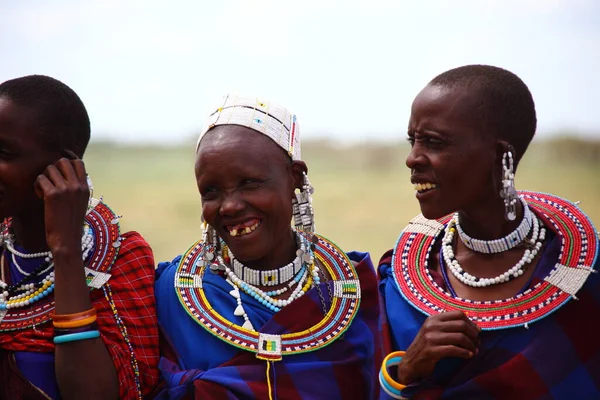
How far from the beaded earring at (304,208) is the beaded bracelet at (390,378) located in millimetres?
720

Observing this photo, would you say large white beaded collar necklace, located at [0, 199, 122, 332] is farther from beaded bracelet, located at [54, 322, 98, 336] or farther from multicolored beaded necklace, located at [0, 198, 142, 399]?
beaded bracelet, located at [54, 322, 98, 336]

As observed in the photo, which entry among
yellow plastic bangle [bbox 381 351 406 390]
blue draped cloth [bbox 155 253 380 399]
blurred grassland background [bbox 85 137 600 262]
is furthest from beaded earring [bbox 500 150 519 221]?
blurred grassland background [bbox 85 137 600 262]

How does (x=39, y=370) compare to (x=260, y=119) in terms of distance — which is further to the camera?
(x=260, y=119)

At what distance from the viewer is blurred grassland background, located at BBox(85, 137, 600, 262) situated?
14.3 m

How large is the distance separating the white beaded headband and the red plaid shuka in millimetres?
663

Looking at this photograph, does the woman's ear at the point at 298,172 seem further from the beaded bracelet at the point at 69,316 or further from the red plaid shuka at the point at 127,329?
the beaded bracelet at the point at 69,316

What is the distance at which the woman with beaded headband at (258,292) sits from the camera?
3127 millimetres

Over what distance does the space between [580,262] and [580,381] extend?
19.0 inches

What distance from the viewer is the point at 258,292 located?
3.34 m

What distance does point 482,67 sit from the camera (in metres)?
3.10

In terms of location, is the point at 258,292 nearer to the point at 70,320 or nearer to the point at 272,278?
the point at 272,278

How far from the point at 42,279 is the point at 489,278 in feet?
6.54

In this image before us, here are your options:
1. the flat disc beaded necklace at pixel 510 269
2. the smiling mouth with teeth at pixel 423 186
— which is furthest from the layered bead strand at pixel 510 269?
the smiling mouth with teeth at pixel 423 186

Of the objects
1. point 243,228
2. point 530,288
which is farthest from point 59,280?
point 530,288
